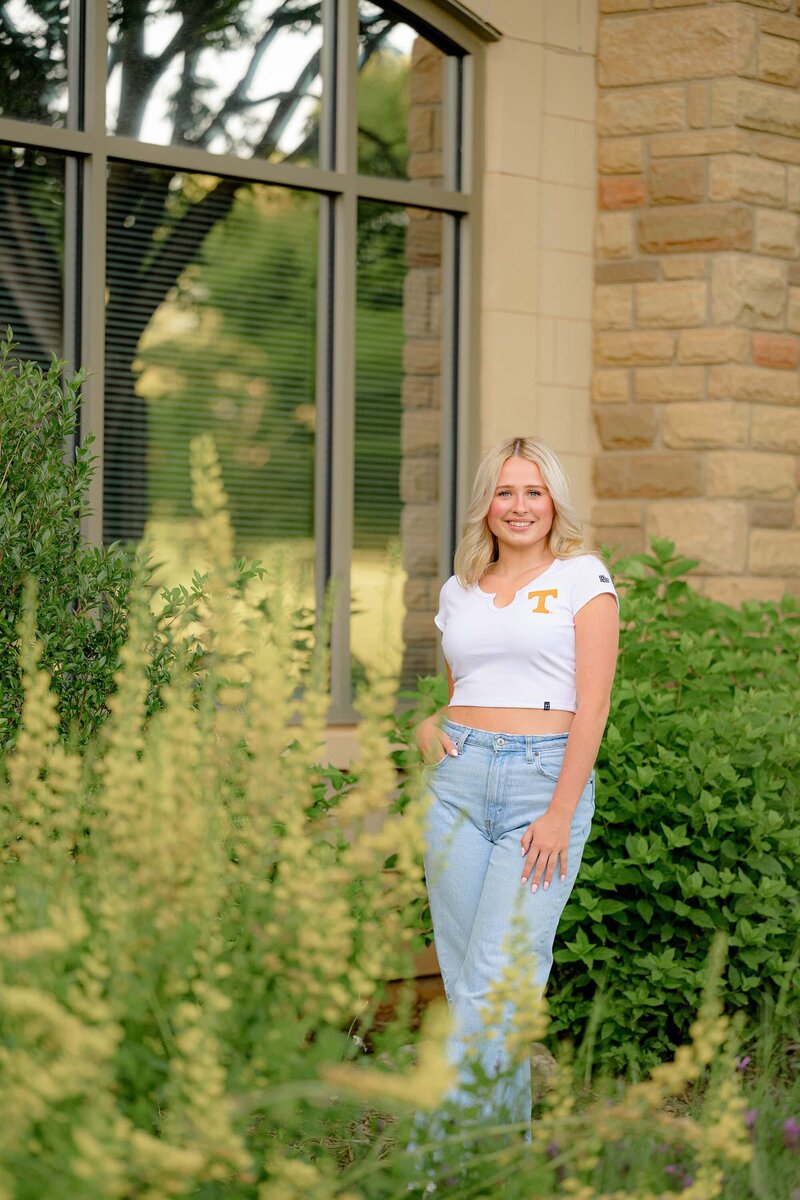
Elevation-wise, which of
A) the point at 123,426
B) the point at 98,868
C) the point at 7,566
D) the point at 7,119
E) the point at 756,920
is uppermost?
the point at 7,119

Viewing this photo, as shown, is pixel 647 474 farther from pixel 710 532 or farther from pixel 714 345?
pixel 714 345

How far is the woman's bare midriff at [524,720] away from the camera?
136 inches

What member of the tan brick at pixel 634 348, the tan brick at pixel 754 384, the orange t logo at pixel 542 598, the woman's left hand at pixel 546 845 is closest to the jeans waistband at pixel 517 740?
the woman's left hand at pixel 546 845

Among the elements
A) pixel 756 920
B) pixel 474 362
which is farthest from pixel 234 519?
pixel 756 920

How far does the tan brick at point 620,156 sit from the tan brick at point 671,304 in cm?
49

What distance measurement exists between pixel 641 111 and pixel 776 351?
1151mm

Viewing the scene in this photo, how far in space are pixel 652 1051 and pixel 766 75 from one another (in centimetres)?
397

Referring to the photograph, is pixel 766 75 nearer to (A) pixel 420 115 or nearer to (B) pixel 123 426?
(A) pixel 420 115

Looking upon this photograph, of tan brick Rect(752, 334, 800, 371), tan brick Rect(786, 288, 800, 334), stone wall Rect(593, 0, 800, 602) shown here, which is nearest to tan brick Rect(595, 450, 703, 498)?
stone wall Rect(593, 0, 800, 602)

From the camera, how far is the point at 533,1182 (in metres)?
2.36

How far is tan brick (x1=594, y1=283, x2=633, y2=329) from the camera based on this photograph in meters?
6.57

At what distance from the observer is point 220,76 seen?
230 inches

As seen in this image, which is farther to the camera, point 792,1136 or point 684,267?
point 684,267

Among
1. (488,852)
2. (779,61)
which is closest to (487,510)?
(488,852)
